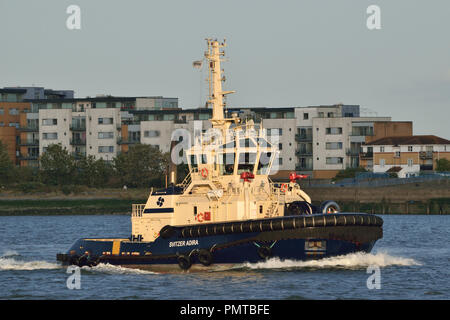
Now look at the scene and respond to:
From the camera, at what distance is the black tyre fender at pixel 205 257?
35125 mm

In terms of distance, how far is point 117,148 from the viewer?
400 feet

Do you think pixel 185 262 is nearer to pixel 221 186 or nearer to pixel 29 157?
pixel 221 186

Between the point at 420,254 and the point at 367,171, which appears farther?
the point at 367,171

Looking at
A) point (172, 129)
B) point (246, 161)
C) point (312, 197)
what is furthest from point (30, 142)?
point (246, 161)

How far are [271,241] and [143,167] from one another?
71.4m

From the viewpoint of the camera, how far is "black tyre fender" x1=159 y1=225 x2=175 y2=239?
36406 mm

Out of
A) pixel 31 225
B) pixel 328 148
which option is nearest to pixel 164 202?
pixel 31 225

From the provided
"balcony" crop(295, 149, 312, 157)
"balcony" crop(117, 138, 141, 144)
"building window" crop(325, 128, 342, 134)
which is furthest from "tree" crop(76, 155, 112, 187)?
"building window" crop(325, 128, 342, 134)

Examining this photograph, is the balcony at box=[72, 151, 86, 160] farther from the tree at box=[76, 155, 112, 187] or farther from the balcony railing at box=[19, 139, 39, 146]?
the balcony railing at box=[19, 139, 39, 146]

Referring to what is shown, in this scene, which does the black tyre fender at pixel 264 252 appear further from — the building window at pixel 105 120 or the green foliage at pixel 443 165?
the building window at pixel 105 120

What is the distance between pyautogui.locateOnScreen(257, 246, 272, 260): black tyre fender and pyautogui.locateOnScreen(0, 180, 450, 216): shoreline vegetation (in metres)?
51.7
